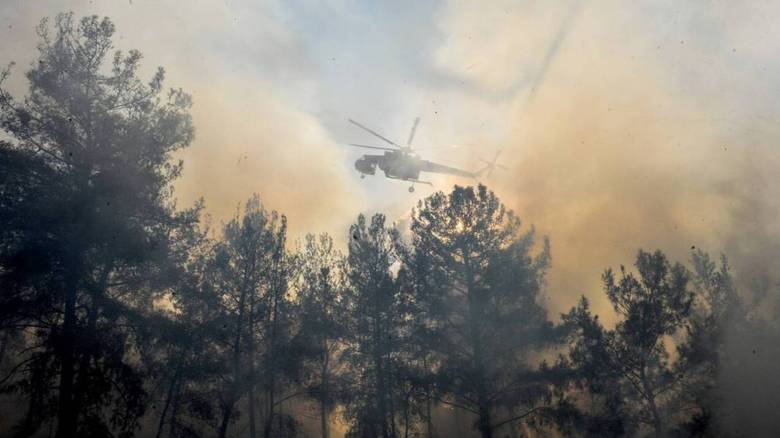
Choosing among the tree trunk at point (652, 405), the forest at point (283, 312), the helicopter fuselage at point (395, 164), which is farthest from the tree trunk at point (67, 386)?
the tree trunk at point (652, 405)

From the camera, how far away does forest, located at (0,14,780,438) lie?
1174cm

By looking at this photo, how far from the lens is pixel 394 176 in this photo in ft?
91.7

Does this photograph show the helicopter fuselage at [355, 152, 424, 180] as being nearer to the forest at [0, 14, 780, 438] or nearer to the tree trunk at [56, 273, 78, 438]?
the forest at [0, 14, 780, 438]

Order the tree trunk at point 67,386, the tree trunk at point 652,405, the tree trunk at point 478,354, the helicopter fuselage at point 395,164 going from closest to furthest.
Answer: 1. the tree trunk at point 67,386
2. the tree trunk at point 478,354
3. the tree trunk at point 652,405
4. the helicopter fuselage at point 395,164

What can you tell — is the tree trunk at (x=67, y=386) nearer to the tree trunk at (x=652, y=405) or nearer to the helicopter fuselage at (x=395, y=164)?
the helicopter fuselage at (x=395, y=164)

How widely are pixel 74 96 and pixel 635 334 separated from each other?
23547mm

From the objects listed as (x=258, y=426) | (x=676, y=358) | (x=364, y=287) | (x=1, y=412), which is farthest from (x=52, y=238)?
(x=1, y=412)

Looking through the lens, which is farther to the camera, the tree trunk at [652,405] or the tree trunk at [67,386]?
the tree trunk at [652,405]

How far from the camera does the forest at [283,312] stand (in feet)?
38.5

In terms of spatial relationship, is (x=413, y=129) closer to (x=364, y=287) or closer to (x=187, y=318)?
(x=364, y=287)

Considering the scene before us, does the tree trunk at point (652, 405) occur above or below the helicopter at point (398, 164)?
below

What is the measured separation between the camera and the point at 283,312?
23297 millimetres

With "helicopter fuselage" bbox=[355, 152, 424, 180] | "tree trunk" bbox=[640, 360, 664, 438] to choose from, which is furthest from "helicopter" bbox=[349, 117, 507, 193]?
"tree trunk" bbox=[640, 360, 664, 438]

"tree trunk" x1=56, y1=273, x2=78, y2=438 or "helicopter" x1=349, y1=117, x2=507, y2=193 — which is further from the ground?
"helicopter" x1=349, y1=117, x2=507, y2=193
